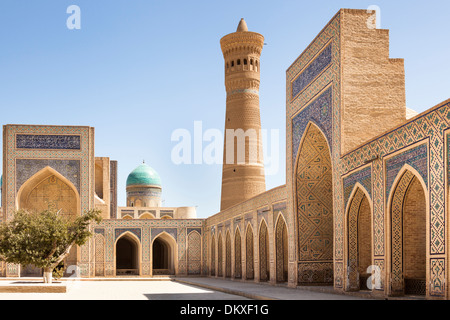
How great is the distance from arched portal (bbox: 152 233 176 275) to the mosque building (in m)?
0.12

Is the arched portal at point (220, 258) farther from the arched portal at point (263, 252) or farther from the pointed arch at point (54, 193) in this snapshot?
the arched portal at point (263, 252)

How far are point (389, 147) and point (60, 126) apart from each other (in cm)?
1554

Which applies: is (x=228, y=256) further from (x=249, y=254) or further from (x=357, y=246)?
(x=357, y=246)

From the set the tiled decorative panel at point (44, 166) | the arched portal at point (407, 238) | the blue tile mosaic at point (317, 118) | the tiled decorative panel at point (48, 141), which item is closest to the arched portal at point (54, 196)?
the tiled decorative panel at point (44, 166)

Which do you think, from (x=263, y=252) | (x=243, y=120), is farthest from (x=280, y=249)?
(x=243, y=120)

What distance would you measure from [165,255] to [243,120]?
7549 millimetres

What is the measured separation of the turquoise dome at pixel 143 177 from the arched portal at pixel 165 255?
20.5 feet

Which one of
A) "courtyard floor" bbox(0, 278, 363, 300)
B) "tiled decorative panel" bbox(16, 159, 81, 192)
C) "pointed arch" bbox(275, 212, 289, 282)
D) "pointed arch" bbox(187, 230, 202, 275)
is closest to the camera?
"courtyard floor" bbox(0, 278, 363, 300)

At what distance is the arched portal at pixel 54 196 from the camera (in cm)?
2238

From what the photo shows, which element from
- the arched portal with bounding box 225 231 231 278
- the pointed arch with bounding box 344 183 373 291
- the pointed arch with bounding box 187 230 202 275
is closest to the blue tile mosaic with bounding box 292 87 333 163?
the pointed arch with bounding box 344 183 373 291

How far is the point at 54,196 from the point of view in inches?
890

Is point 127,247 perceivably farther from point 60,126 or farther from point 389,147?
point 389,147

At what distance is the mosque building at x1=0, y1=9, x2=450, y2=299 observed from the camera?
889 cm

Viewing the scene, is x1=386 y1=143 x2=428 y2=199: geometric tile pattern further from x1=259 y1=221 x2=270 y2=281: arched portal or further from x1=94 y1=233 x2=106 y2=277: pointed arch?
x1=94 y1=233 x2=106 y2=277: pointed arch
